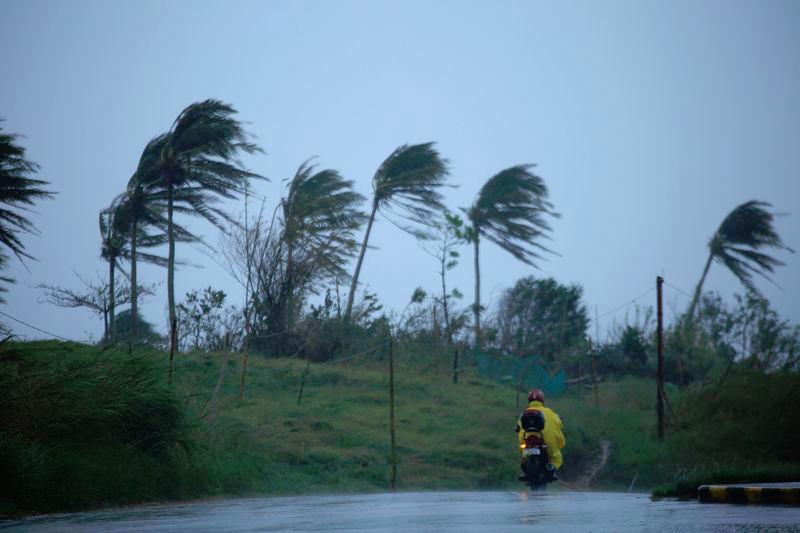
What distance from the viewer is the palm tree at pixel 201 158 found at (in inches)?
1325

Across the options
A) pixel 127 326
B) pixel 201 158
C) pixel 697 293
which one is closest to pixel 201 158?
pixel 201 158

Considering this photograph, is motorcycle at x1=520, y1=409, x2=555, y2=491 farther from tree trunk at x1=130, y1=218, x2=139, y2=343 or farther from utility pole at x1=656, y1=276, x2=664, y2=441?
tree trunk at x1=130, y1=218, x2=139, y2=343

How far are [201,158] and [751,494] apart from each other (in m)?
26.6

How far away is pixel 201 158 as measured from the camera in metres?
34.1

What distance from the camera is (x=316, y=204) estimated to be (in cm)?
3972

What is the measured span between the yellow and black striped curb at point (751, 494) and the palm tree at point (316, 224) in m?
27.1

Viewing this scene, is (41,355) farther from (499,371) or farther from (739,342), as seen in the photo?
(739,342)

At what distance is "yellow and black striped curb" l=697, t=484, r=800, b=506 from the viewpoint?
10.1m

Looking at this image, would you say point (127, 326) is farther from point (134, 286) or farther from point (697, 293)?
point (697, 293)

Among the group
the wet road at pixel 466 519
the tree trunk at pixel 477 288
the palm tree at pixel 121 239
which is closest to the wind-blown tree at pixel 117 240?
the palm tree at pixel 121 239

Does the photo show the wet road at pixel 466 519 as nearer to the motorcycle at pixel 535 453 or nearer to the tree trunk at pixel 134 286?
the motorcycle at pixel 535 453

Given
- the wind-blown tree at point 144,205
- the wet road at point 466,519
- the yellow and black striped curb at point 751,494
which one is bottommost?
the wet road at point 466,519

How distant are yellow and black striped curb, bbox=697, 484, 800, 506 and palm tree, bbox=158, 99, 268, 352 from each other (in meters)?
24.5

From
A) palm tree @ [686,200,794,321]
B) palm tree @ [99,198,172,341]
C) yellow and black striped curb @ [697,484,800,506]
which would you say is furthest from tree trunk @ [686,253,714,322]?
yellow and black striped curb @ [697,484,800,506]
